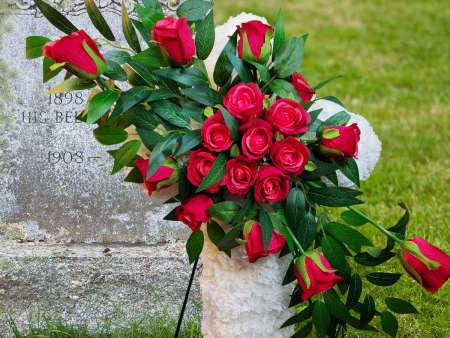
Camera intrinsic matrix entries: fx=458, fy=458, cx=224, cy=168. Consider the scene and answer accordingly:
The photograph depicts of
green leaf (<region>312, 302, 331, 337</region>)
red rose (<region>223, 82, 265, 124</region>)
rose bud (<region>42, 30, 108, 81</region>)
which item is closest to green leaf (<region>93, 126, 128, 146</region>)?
rose bud (<region>42, 30, 108, 81</region>)

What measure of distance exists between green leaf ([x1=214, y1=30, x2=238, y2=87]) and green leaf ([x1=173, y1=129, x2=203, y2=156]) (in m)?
0.13

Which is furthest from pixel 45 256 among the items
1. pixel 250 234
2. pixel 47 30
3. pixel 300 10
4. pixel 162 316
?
pixel 300 10

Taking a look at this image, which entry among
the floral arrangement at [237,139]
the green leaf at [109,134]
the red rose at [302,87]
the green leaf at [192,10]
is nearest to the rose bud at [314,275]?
the floral arrangement at [237,139]

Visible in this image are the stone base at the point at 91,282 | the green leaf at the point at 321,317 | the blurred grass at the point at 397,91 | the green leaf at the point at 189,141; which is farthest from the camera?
the blurred grass at the point at 397,91

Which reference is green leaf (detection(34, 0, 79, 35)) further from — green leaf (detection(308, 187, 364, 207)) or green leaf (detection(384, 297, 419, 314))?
green leaf (detection(384, 297, 419, 314))

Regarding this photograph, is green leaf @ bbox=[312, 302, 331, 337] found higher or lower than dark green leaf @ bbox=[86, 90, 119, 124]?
lower

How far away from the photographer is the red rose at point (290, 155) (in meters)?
0.87

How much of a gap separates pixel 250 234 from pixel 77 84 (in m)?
0.44

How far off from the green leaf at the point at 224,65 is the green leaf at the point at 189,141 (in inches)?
5.0

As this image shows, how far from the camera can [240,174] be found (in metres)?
0.88

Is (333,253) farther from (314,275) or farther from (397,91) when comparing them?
(397,91)

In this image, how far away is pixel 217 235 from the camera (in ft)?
3.27

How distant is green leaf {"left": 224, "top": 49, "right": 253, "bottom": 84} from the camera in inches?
35.9

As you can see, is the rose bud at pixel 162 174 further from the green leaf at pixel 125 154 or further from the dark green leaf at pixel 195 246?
the dark green leaf at pixel 195 246
